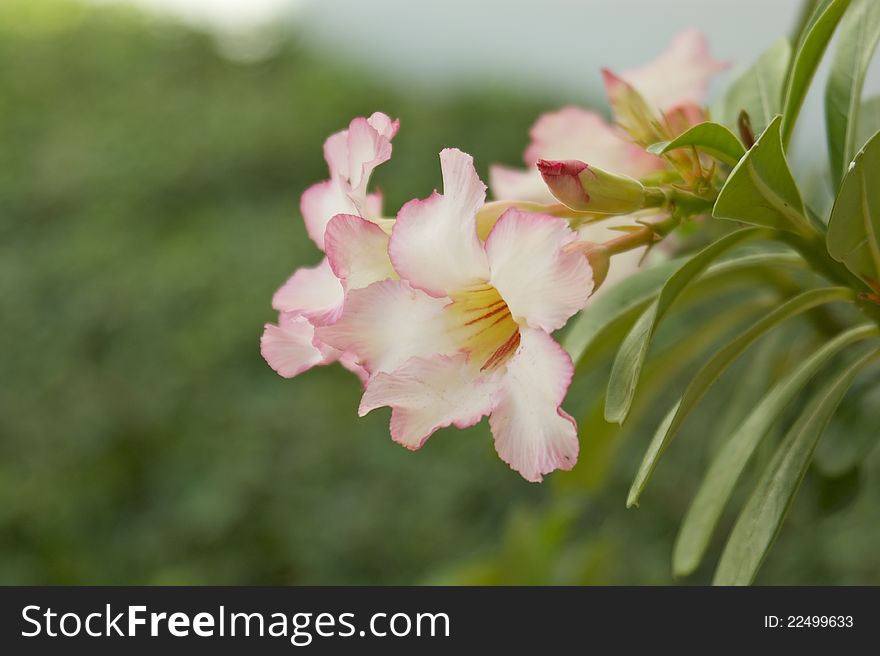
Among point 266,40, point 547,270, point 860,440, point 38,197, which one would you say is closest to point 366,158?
point 547,270

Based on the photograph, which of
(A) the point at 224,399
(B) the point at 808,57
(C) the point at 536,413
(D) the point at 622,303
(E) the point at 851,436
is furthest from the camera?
(A) the point at 224,399

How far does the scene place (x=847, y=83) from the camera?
2.03 feet

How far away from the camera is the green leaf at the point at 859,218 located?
495 mm

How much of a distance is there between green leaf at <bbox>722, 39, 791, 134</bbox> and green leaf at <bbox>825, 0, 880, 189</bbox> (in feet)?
0.12

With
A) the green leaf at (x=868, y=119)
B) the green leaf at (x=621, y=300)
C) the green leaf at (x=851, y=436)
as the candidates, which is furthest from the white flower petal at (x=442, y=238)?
the green leaf at (x=851, y=436)

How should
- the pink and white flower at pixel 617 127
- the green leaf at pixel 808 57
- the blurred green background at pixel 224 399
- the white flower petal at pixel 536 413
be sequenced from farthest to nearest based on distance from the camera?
the blurred green background at pixel 224 399 < the pink and white flower at pixel 617 127 < the green leaf at pixel 808 57 < the white flower petal at pixel 536 413

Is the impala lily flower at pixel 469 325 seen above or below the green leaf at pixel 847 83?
below

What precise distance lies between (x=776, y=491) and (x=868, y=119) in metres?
0.31

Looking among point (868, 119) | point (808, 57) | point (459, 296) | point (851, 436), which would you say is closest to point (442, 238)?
point (459, 296)

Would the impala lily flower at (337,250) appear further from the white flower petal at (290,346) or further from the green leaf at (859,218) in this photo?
the green leaf at (859,218)

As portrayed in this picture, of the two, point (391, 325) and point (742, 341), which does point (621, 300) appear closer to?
point (742, 341)

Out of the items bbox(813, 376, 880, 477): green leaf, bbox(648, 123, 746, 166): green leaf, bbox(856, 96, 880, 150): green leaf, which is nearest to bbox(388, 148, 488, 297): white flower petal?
bbox(648, 123, 746, 166): green leaf

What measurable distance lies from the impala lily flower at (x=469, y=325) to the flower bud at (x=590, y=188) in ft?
0.07

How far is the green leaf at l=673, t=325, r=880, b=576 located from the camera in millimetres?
601
